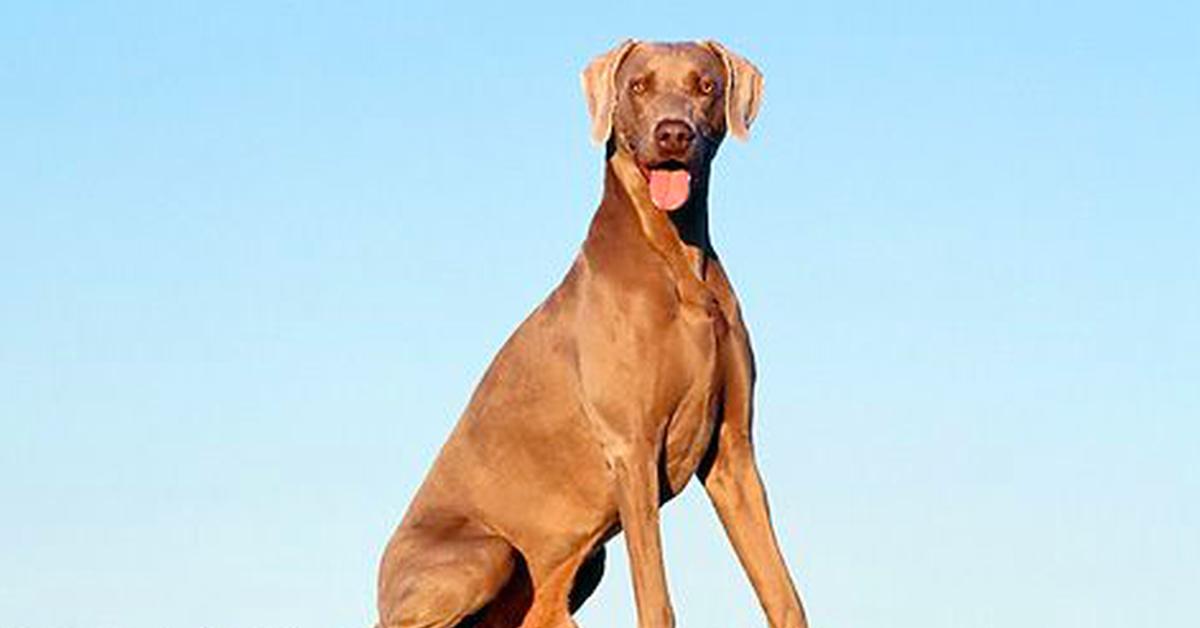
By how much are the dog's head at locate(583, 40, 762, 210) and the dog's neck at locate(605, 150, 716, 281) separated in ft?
0.29

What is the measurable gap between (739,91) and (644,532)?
2035 millimetres

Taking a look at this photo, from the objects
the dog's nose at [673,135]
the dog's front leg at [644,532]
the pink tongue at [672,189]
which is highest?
the dog's nose at [673,135]

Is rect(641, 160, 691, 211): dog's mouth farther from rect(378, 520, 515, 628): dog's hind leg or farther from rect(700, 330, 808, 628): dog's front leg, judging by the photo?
rect(378, 520, 515, 628): dog's hind leg

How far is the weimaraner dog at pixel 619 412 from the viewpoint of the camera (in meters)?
13.4

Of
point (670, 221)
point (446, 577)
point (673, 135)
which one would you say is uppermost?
point (673, 135)

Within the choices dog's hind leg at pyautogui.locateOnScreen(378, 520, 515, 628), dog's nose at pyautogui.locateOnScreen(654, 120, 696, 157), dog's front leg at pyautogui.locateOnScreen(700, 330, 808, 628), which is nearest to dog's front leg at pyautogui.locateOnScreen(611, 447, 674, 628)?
dog's front leg at pyautogui.locateOnScreen(700, 330, 808, 628)

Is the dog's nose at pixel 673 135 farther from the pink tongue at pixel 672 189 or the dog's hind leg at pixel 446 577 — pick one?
the dog's hind leg at pixel 446 577

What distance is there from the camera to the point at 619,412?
13.6 m

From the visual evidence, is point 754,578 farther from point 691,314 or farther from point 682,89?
point 682,89

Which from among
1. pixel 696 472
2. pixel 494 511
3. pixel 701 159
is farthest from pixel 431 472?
pixel 701 159

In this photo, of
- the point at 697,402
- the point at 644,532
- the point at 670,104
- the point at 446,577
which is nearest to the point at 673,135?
the point at 670,104

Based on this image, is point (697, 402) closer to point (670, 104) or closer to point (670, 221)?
point (670, 221)

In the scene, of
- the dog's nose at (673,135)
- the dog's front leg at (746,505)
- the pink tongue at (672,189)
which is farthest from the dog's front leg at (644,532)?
the dog's nose at (673,135)

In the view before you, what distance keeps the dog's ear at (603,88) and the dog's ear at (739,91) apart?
16.9 inches
